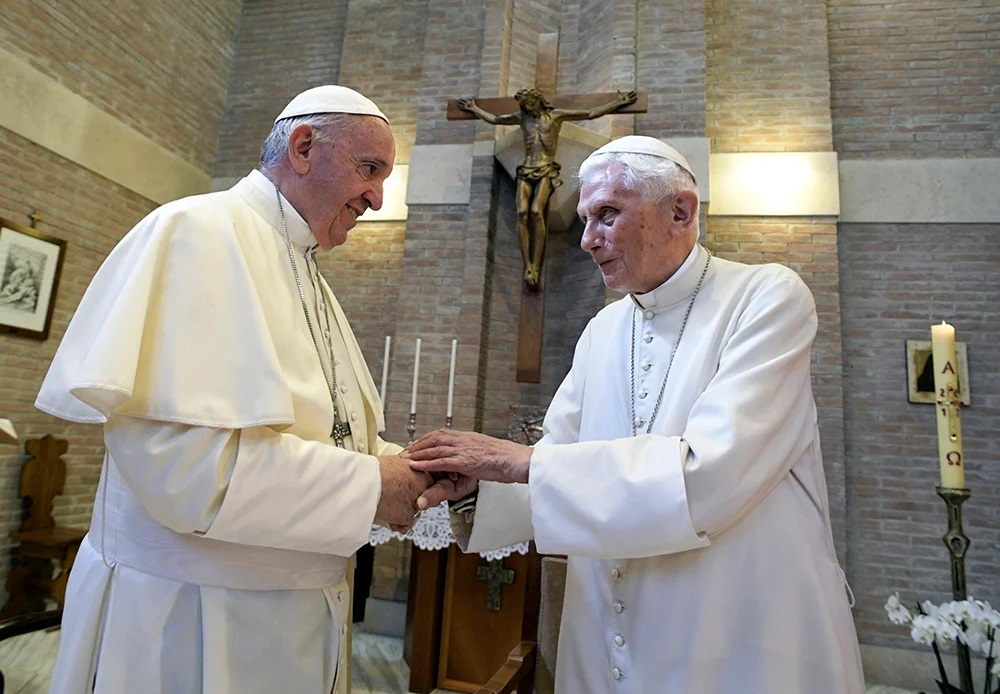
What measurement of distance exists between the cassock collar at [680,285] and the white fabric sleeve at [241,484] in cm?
96

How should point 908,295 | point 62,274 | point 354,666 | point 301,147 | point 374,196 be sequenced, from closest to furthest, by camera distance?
point 301,147 < point 374,196 < point 354,666 < point 908,295 < point 62,274

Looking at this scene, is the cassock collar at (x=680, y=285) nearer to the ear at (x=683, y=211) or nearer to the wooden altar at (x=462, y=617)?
the ear at (x=683, y=211)

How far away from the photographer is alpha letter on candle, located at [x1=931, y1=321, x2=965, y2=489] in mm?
2586

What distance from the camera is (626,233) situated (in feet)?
5.86

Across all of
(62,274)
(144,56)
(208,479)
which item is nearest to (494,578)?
(208,479)

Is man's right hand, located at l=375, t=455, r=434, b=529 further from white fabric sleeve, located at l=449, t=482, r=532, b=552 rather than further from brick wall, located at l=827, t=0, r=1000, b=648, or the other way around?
brick wall, located at l=827, t=0, r=1000, b=648

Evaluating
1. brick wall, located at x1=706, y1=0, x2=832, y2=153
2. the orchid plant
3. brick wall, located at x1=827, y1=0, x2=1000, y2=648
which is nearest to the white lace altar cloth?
the orchid plant

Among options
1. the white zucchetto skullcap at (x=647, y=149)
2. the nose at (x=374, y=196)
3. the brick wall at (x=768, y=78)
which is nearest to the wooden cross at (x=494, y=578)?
the nose at (x=374, y=196)

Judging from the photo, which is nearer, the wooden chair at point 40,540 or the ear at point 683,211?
the ear at point 683,211

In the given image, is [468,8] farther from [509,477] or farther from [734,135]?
[509,477]

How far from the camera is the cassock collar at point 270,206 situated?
1736 millimetres

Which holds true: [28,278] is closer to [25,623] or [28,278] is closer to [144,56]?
[144,56]

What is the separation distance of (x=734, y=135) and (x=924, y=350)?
2.26 meters

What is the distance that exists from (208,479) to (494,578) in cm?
277
